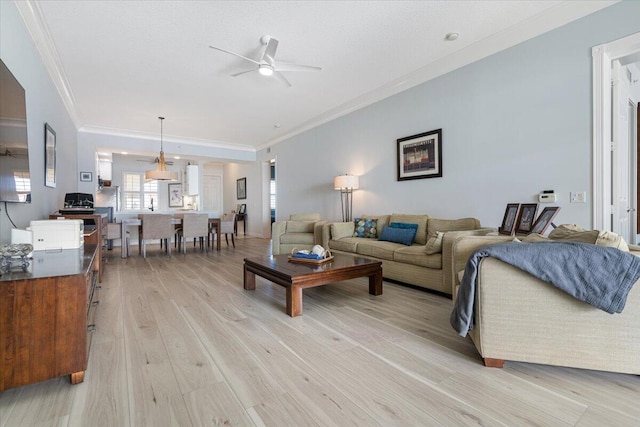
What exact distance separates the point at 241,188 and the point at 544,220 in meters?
8.67

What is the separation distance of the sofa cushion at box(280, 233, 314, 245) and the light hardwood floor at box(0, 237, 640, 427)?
2476 mm

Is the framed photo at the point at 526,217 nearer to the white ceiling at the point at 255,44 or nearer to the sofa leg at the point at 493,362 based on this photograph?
the sofa leg at the point at 493,362

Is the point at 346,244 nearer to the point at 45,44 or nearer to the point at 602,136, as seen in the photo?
the point at 602,136

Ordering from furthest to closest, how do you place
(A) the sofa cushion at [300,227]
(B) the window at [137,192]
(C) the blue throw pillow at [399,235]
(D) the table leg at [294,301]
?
(B) the window at [137,192] → (A) the sofa cushion at [300,227] → (C) the blue throw pillow at [399,235] → (D) the table leg at [294,301]

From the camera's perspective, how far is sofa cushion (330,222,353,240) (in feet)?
14.9

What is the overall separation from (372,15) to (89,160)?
649 centimetres

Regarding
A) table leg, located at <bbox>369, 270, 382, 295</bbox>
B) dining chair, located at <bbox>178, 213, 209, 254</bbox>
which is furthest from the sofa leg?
dining chair, located at <bbox>178, 213, 209, 254</bbox>

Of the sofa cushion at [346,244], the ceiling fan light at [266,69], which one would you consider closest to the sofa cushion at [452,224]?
the sofa cushion at [346,244]

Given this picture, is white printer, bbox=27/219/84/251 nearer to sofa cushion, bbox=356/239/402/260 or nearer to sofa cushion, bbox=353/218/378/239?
sofa cushion, bbox=356/239/402/260

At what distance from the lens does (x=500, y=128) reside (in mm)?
3361

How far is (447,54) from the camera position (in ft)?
12.0

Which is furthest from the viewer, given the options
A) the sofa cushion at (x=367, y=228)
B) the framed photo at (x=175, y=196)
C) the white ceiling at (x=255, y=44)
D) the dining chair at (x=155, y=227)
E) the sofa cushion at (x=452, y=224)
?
the framed photo at (x=175, y=196)

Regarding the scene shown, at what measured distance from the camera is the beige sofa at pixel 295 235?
5.09 m

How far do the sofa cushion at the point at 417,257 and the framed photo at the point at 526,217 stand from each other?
0.79m
